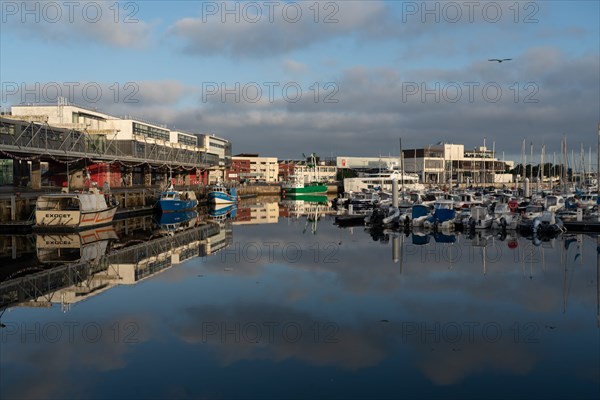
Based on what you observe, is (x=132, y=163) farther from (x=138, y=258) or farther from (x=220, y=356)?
(x=220, y=356)

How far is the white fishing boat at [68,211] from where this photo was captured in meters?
34.1

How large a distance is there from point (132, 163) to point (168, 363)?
55.3 m

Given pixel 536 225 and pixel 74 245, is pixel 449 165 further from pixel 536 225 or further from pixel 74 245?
pixel 74 245

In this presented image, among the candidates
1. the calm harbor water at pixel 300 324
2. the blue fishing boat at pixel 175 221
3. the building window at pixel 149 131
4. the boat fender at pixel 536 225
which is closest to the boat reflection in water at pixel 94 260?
the calm harbor water at pixel 300 324

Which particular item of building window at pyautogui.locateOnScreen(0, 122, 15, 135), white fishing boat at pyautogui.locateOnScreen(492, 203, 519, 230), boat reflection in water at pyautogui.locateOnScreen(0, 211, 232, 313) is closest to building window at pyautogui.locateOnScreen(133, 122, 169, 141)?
building window at pyautogui.locateOnScreen(0, 122, 15, 135)

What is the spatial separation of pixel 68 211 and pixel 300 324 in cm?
2525

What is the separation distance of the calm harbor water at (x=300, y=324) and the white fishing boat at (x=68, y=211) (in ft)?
24.6

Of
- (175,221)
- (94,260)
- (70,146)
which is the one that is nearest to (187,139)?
(70,146)

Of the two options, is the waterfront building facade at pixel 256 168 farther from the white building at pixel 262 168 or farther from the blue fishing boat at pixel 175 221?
the blue fishing boat at pixel 175 221

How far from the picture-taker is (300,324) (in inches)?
538

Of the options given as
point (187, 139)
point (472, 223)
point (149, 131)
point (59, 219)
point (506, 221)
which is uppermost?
point (187, 139)

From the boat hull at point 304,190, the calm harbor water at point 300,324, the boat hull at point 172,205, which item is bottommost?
the calm harbor water at point 300,324

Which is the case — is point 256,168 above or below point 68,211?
above

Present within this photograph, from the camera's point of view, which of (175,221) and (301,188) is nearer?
(175,221)
